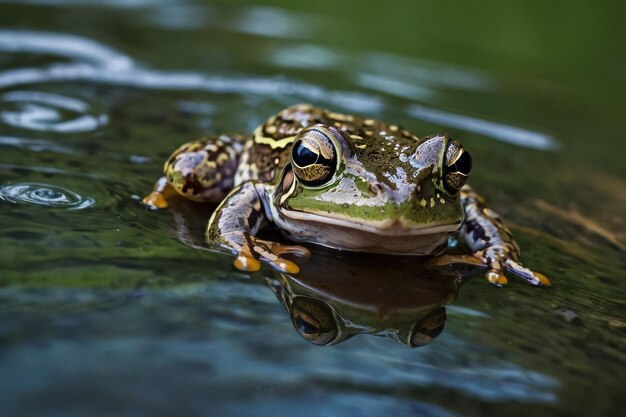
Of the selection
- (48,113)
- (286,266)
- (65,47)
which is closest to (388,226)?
(286,266)

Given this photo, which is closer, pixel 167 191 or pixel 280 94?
pixel 167 191

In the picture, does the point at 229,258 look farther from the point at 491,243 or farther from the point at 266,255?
the point at 491,243

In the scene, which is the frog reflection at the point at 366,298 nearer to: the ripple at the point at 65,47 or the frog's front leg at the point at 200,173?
the frog's front leg at the point at 200,173

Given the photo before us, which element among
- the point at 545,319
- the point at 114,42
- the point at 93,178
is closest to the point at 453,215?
the point at 545,319

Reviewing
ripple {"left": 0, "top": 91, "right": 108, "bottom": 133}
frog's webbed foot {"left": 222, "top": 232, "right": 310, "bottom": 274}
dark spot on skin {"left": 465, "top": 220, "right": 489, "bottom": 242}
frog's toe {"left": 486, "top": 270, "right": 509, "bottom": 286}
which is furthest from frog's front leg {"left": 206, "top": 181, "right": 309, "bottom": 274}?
ripple {"left": 0, "top": 91, "right": 108, "bottom": 133}

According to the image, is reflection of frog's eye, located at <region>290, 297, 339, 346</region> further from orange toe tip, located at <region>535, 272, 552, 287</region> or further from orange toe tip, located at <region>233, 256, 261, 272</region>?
orange toe tip, located at <region>535, 272, 552, 287</region>

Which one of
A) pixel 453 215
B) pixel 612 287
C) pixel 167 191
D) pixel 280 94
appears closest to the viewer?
pixel 453 215

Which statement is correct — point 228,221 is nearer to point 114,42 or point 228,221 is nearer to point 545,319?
point 545,319
